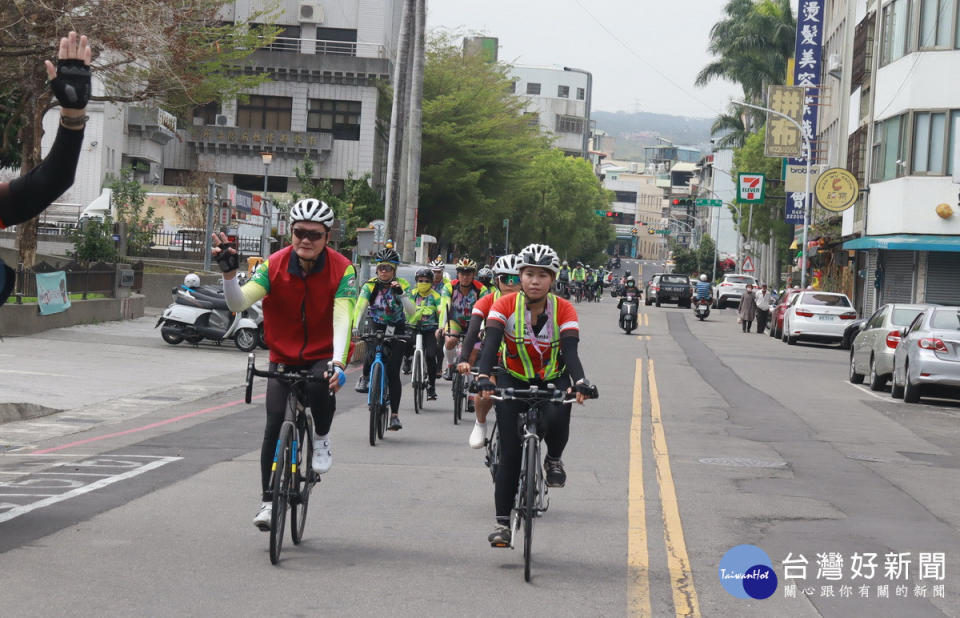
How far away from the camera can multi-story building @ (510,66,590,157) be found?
159000mm

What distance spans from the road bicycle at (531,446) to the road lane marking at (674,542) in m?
0.83

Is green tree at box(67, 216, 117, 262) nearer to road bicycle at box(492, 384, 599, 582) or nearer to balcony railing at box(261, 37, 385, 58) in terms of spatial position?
road bicycle at box(492, 384, 599, 582)

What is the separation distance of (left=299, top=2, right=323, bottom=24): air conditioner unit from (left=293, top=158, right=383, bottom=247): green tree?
382 inches

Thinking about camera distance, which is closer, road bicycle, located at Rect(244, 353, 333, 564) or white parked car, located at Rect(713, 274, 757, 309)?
road bicycle, located at Rect(244, 353, 333, 564)

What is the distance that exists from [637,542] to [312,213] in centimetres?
289

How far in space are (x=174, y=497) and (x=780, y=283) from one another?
75.4 meters

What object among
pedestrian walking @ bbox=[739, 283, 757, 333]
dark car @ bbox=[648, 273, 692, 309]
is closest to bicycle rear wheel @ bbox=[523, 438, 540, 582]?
pedestrian walking @ bbox=[739, 283, 757, 333]

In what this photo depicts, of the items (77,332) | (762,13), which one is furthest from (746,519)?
(762,13)

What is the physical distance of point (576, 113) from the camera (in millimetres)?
163375

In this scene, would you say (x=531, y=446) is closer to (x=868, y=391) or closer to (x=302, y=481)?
(x=302, y=481)

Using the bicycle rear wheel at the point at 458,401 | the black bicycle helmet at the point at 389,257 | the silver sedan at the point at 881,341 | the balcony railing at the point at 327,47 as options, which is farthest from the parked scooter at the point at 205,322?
the balcony railing at the point at 327,47

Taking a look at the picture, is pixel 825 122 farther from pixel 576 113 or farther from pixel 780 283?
pixel 576 113

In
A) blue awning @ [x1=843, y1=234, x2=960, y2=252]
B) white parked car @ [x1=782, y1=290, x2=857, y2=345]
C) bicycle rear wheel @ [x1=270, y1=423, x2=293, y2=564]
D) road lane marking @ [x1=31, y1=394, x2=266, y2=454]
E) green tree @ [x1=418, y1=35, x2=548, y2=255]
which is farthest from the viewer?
green tree @ [x1=418, y1=35, x2=548, y2=255]

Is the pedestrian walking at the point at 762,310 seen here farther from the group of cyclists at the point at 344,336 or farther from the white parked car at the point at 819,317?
the group of cyclists at the point at 344,336
